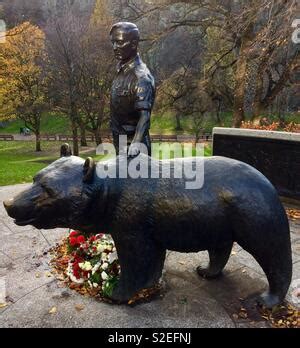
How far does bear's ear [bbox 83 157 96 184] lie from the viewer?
3.40m

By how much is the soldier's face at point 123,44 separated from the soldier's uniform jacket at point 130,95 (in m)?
0.10

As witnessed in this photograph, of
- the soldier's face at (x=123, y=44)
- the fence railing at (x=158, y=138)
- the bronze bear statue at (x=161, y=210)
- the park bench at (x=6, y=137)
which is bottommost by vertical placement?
the park bench at (x=6, y=137)

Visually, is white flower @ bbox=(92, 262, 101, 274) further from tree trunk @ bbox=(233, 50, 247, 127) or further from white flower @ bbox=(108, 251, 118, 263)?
tree trunk @ bbox=(233, 50, 247, 127)

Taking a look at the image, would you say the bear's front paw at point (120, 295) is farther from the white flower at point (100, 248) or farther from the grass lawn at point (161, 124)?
the grass lawn at point (161, 124)

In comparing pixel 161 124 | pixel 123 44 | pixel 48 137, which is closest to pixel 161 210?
pixel 123 44

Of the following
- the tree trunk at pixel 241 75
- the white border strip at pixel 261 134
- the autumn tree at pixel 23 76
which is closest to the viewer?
the white border strip at pixel 261 134

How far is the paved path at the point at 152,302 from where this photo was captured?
147 inches

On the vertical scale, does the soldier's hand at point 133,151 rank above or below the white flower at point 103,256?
above

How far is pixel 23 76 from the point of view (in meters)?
29.6

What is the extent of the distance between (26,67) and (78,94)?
19.1 ft

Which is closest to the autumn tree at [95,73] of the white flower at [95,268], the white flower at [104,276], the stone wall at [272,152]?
the stone wall at [272,152]

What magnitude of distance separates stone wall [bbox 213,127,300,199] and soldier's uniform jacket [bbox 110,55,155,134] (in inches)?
195

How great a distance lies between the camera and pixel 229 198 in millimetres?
3447
